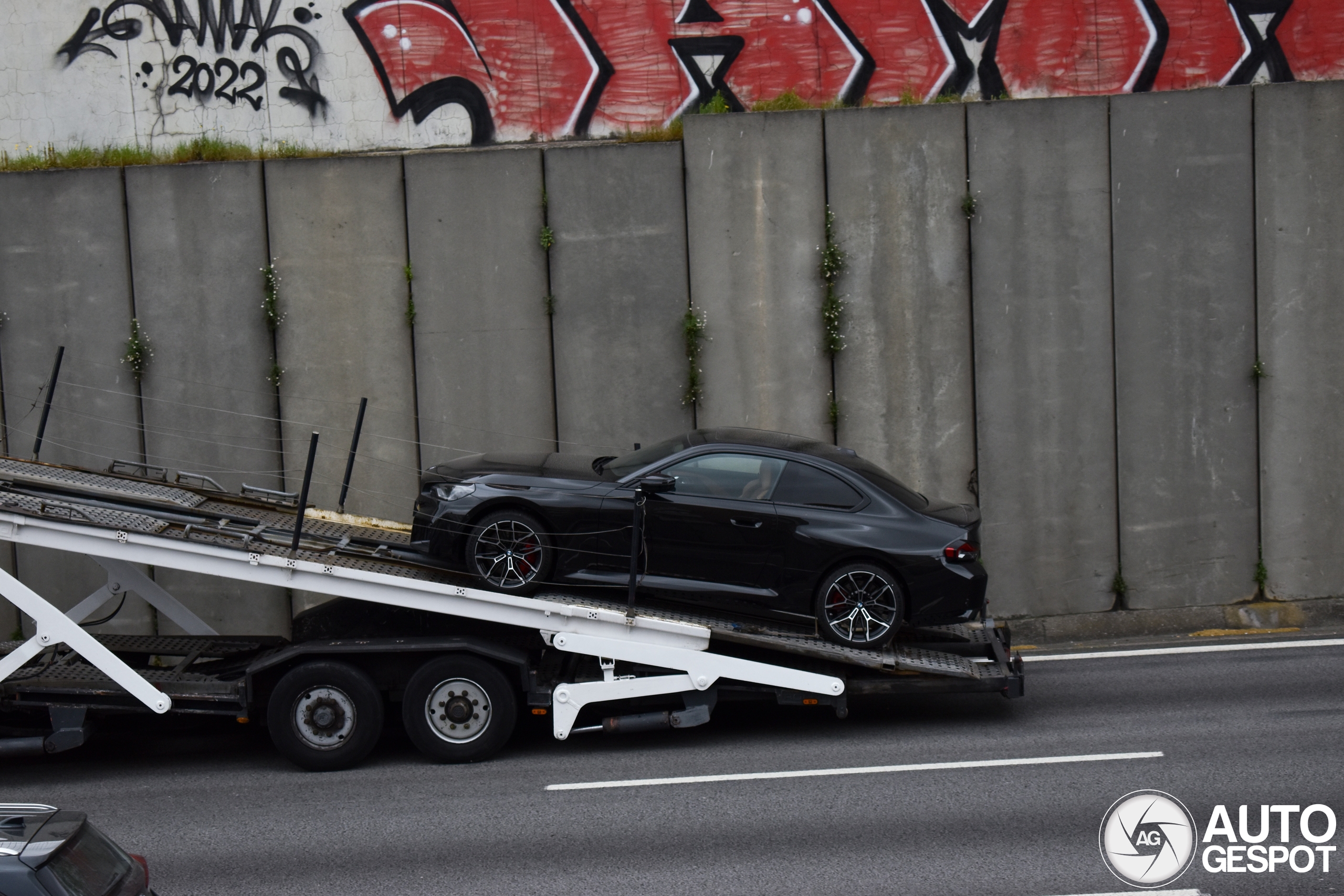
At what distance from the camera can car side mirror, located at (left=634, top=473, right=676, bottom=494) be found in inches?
337

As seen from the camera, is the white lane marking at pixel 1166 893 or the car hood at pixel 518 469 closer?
the white lane marking at pixel 1166 893

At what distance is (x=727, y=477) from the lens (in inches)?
345

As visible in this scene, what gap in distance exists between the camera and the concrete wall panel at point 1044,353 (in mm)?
12508

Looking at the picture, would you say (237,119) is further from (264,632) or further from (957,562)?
(957,562)

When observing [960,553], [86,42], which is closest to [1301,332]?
[960,553]

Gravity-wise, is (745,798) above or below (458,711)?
below

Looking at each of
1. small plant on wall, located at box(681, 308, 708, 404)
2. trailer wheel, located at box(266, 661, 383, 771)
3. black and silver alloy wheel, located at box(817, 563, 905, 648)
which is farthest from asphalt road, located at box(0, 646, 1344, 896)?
small plant on wall, located at box(681, 308, 708, 404)

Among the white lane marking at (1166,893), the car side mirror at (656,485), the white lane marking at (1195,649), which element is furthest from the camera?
the white lane marking at (1195,649)

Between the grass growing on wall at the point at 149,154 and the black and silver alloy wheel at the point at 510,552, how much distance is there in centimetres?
637

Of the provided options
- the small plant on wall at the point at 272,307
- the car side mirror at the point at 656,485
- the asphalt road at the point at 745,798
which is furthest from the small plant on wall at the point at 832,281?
the small plant on wall at the point at 272,307

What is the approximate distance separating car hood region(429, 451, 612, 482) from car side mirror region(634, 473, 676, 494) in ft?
1.03

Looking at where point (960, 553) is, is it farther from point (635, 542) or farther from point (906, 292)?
point (906, 292)

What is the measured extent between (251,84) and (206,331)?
297 centimetres

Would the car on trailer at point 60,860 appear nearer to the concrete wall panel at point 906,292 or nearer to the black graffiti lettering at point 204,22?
the concrete wall panel at point 906,292
